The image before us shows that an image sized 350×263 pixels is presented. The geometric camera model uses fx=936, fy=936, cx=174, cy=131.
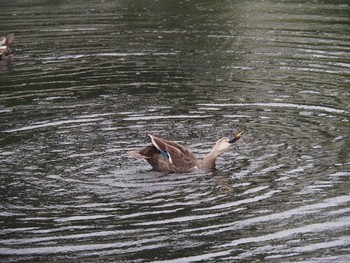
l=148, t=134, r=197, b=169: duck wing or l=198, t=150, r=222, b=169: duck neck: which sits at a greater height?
l=148, t=134, r=197, b=169: duck wing

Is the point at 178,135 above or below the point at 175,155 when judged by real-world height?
below

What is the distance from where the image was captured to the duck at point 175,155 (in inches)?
618

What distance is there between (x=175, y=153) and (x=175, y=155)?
34mm

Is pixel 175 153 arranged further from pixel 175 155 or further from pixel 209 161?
pixel 209 161

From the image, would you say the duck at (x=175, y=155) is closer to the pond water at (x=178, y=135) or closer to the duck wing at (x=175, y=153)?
the duck wing at (x=175, y=153)

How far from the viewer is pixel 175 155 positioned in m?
15.7

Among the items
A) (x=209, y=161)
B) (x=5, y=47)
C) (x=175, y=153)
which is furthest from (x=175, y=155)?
(x=5, y=47)

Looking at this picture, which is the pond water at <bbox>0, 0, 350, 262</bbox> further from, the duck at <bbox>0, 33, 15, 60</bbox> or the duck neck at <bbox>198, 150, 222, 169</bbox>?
the duck at <bbox>0, 33, 15, 60</bbox>

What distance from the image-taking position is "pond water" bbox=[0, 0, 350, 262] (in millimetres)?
12891

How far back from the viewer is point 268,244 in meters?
12.6

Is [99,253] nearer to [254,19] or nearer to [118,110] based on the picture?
[118,110]

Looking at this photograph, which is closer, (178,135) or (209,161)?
(209,161)

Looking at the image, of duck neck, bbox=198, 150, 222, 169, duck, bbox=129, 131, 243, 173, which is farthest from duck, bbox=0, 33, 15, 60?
duck neck, bbox=198, 150, 222, 169

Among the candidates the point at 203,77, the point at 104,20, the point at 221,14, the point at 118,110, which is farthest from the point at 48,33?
the point at 118,110
